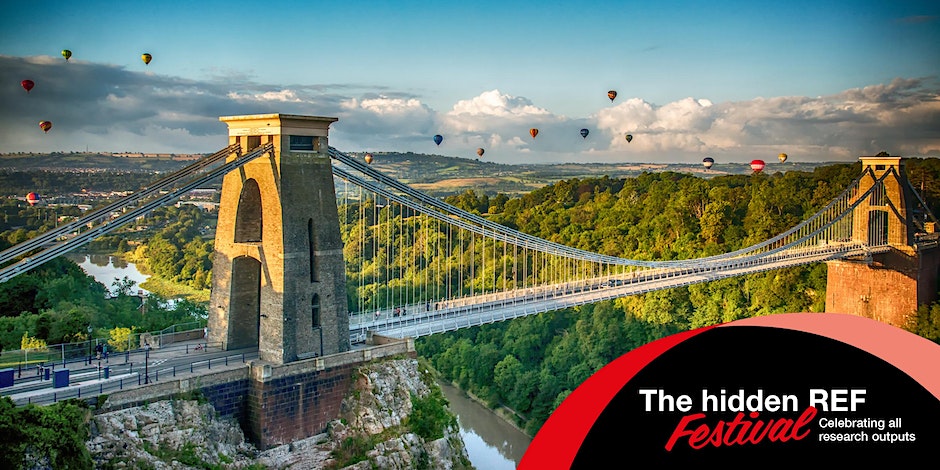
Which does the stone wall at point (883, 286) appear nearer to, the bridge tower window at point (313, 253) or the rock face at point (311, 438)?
the rock face at point (311, 438)

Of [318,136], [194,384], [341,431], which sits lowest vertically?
[341,431]

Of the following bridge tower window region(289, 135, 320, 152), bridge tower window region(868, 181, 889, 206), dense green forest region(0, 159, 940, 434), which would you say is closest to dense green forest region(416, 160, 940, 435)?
dense green forest region(0, 159, 940, 434)

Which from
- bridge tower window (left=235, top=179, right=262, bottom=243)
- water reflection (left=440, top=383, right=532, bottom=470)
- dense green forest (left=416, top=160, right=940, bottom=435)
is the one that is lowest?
water reflection (left=440, top=383, right=532, bottom=470)

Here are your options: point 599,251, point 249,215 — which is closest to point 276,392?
point 249,215

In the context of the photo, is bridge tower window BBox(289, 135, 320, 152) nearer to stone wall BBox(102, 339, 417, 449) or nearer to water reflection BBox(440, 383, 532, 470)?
stone wall BBox(102, 339, 417, 449)

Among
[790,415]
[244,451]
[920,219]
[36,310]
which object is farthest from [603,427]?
[920,219]

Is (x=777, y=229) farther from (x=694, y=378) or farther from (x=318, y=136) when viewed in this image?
(x=694, y=378)

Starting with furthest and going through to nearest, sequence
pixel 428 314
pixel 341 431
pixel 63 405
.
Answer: pixel 428 314, pixel 341 431, pixel 63 405
